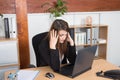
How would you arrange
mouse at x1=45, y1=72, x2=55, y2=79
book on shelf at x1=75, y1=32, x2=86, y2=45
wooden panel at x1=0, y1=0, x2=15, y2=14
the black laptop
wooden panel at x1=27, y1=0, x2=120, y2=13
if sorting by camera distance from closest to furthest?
the black laptop, mouse at x1=45, y1=72, x2=55, y2=79, wooden panel at x1=0, y1=0, x2=15, y2=14, wooden panel at x1=27, y1=0, x2=120, y2=13, book on shelf at x1=75, y1=32, x2=86, y2=45

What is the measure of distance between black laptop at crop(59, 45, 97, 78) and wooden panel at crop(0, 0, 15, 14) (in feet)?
5.69

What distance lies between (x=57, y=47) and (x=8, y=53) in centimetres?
118

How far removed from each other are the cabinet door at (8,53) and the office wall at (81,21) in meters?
0.55

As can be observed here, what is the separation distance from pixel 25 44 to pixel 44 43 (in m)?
1.37

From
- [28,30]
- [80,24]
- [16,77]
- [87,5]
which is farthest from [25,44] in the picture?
[16,77]

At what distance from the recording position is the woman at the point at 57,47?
73.5 inches

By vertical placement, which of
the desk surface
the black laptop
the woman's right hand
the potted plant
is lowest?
the desk surface

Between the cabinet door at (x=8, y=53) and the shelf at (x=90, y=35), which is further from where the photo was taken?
the shelf at (x=90, y=35)

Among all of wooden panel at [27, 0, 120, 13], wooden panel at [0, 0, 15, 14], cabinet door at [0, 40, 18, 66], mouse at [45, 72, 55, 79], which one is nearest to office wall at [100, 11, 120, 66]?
wooden panel at [27, 0, 120, 13]

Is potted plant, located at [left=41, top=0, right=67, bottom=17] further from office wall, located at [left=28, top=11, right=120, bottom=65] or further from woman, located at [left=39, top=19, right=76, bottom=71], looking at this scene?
woman, located at [left=39, top=19, right=76, bottom=71]

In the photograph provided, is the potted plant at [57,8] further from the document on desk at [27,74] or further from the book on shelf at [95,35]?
the document on desk at [27,74]

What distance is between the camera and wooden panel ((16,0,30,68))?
318 centimetres

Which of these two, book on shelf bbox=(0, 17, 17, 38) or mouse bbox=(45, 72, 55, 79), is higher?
book on shelf bbox=(0, 17, 17, 38)

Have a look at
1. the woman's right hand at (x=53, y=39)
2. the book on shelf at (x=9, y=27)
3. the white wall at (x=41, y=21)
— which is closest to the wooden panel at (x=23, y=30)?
the white wall at (x=41, y=21)
